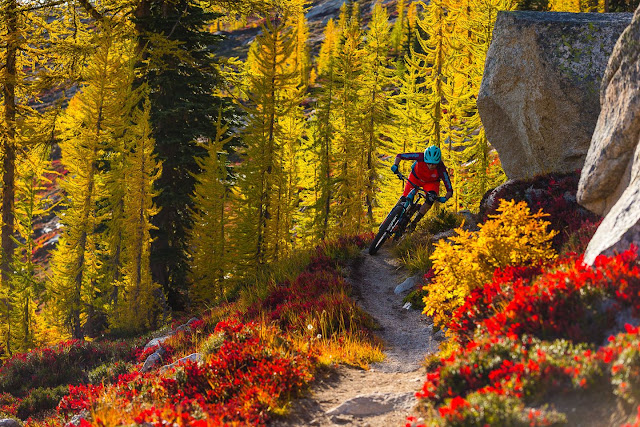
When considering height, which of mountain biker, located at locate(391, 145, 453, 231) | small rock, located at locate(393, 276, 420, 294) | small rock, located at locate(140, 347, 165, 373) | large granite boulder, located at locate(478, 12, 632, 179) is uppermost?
large granite boulder, located at locate(478, 12, 632, 179)

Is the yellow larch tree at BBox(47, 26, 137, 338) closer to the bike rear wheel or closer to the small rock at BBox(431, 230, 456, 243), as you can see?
the bike rear wheel

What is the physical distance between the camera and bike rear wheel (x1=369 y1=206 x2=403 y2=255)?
12418 millimetres

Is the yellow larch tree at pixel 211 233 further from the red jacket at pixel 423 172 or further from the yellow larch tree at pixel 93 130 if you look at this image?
the red jacket at pixel 423 172

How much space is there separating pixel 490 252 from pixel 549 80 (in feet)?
20.7

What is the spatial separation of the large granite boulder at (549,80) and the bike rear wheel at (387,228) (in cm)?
328

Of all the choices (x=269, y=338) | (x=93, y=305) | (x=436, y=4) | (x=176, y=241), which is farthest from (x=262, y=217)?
(x=436, y=4)

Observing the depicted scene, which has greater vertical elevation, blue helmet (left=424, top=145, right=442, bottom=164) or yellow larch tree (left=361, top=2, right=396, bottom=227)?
yellow larch tree (left=361, top=2, right=396, bottom=227)

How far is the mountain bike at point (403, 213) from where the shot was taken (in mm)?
11812

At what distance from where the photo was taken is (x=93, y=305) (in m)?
22.8

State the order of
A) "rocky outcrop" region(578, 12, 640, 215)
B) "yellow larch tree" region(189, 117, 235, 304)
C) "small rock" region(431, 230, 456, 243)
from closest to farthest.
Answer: "rocky outcrop" region(578, 12, 640, 215) → "small rock" region(431, 230, 456, 243) → "yellow larch tree" region(189, 117, 235, 304)

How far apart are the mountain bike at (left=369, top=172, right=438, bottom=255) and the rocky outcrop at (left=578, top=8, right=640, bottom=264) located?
448 cm

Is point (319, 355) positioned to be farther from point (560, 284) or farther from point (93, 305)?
point (93, 305)

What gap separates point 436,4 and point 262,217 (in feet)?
48.5

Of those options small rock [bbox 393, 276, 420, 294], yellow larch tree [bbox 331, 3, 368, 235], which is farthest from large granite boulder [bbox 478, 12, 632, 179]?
yellow larch tree [bbox 331, 3, 368, 235]
